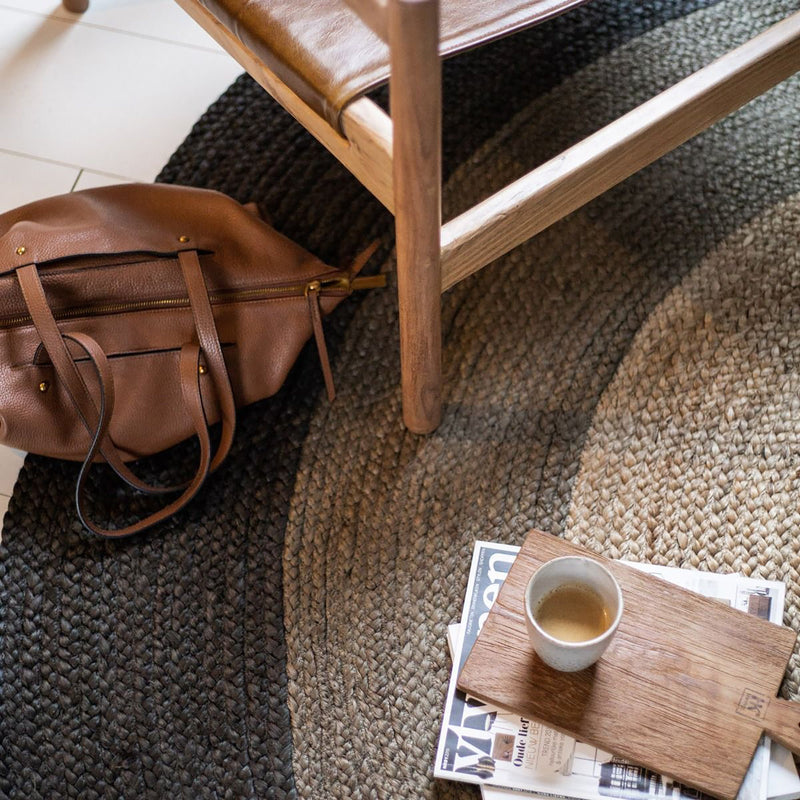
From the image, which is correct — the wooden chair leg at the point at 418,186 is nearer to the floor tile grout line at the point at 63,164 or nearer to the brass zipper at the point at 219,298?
the brass zipper at the point at 219,298

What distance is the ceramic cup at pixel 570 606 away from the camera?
0.78 m

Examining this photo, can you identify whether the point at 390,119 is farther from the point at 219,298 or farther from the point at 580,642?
the point at 580,642

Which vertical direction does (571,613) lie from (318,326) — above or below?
below

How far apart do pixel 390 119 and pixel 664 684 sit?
0.52 m

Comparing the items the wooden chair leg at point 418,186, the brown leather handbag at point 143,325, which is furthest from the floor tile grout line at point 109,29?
the wooden chair leg at point 418,186

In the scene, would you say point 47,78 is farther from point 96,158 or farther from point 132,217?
point 132,217

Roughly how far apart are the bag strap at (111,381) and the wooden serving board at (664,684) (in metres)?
0.32

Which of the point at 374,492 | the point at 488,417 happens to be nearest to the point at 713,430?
the point at 488,417

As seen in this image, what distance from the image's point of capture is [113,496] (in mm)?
993

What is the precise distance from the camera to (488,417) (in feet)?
3.30

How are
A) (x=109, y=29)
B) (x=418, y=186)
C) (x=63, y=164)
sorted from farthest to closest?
(x=109, y=29) < (x=63, y=164) < (x=418, y=186)

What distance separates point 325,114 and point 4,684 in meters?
0.61

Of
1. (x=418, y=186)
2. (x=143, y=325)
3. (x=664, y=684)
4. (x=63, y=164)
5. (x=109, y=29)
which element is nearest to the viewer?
(x=418, y=186)

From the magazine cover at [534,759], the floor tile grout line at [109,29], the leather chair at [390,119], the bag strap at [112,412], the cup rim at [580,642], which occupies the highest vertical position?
the floor tile grout line at [109,29]
